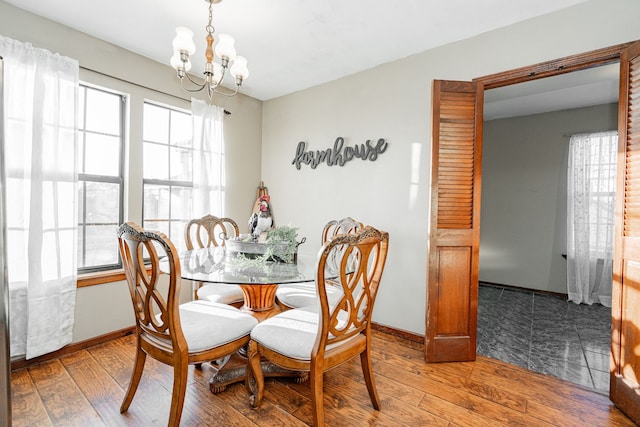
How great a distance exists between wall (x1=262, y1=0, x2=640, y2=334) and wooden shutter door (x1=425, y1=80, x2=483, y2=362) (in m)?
0.34

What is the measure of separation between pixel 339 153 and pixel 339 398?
2.36 m

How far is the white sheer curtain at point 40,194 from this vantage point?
2.14 metres

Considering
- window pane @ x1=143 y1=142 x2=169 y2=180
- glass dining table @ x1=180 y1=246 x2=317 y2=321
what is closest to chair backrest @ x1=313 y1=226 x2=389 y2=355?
glass dining table @ x1=180 y1=246 x2=317 y2=321

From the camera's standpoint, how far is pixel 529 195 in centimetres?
466

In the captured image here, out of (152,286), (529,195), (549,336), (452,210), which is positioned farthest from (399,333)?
(529,195)

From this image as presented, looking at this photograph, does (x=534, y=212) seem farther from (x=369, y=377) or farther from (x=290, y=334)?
(x=290, y=334)

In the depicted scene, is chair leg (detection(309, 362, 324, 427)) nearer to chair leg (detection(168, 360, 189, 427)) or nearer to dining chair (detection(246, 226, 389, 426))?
dining chair (detection(246, 226, 389, 426))

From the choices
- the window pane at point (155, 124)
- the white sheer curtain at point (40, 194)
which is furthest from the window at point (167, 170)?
the white sheer curtain at point (40, 194)

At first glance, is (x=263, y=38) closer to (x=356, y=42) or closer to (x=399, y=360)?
(x=356, y=42)

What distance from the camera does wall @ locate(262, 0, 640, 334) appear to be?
7.04ft

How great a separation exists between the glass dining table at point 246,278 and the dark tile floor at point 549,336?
6.03 ft

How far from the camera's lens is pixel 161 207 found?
3182 mm

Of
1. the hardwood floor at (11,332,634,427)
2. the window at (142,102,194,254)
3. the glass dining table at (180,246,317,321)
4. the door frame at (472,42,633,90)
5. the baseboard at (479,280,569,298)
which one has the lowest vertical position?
the hardwood floor at (11,332,634,427)

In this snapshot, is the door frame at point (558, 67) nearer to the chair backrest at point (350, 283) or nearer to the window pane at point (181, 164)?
the chair backrest at point (350, 283)
